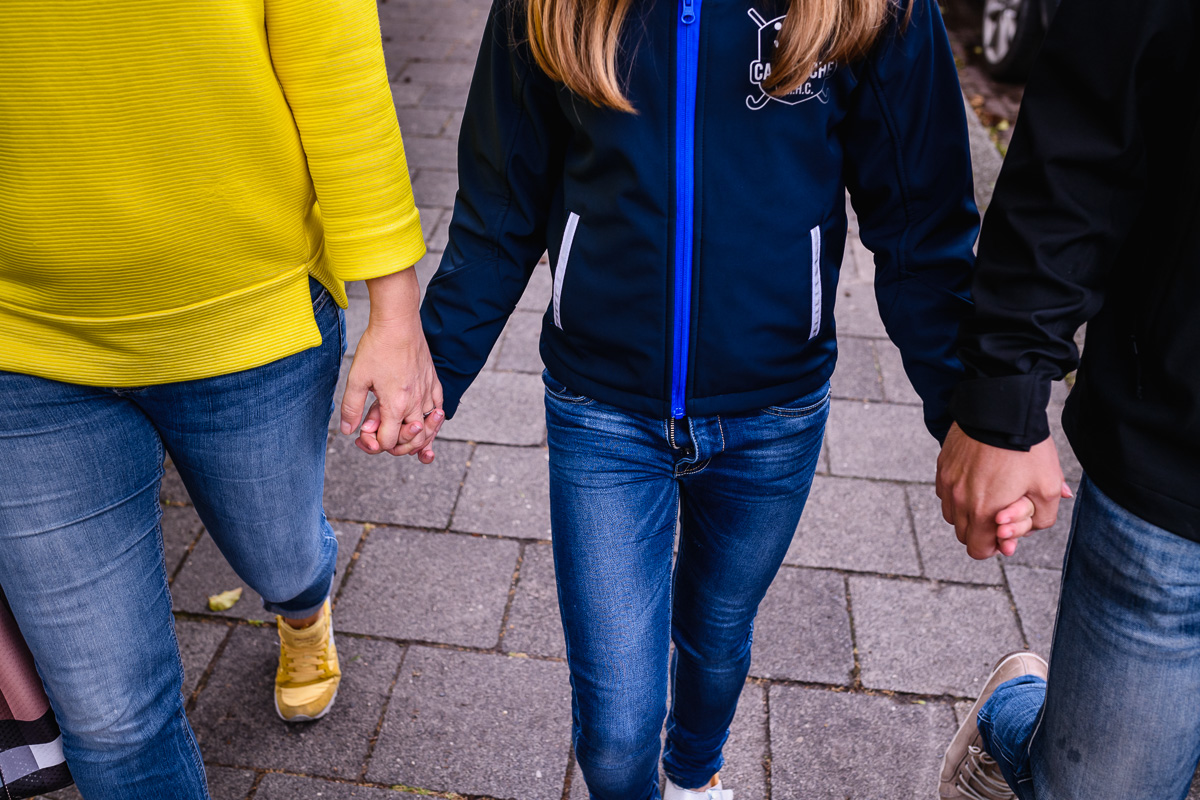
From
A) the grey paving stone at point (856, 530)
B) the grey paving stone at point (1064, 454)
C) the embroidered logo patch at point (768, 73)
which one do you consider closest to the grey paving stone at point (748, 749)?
the grey paving stone at point (856, 530)

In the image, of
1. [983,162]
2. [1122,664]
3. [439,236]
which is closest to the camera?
[1122,664]

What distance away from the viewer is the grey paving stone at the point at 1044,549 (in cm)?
294

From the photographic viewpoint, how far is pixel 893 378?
3.74 meters

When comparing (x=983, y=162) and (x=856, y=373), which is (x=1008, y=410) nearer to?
(x=856, y=373)

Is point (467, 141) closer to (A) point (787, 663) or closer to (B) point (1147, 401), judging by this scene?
(B) point (1147, 401)

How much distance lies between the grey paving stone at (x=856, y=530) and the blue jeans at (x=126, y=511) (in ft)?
5.36

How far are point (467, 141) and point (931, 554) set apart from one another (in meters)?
1.95

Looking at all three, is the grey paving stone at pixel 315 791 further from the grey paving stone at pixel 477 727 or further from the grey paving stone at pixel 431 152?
the grey paving stone at pixel 431 152

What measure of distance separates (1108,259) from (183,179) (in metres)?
1.27

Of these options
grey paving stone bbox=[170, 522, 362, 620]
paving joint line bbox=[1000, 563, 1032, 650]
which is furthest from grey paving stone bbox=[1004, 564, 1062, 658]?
grey paving stone bbox=[170, 522, 362, 620]

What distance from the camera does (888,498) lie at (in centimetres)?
317

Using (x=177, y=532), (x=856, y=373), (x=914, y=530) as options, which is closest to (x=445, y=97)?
(x=856, y=373)

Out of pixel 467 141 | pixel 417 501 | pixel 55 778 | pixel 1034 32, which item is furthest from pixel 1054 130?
pixel 1034 32

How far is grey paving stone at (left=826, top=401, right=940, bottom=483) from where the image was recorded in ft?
10.8
